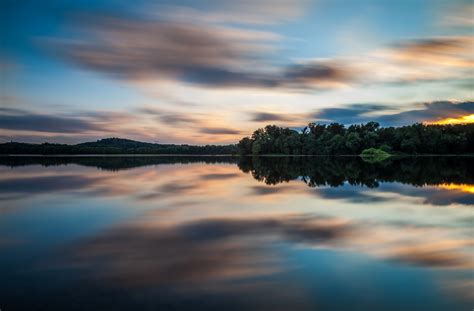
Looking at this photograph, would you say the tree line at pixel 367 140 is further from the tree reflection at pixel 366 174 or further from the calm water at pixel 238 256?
the calm water at pixel 238 256

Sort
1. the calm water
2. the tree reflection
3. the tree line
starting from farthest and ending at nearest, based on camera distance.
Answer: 1. the tree line
2. the tree reflection
3. the calm water

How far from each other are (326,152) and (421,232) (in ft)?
336

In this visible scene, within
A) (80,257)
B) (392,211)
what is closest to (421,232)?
(392,211)

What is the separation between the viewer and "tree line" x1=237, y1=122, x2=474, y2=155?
100m

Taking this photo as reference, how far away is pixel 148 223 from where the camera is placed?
A: 426 inches

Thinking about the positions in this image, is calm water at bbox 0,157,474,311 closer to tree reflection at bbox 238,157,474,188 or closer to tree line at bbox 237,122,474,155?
tree reflection at bbox 238,157,474,188

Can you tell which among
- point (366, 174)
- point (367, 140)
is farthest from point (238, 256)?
point (367, 140)

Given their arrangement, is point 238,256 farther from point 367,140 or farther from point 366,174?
point 367,140

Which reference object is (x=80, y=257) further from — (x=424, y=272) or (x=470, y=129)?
(x=470, y=129)

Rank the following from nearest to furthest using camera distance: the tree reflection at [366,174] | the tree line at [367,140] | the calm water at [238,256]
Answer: the calm water at [238,256] < the tree reflection at [366,174] < the tree line at [367,140]

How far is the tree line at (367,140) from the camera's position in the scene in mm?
100188

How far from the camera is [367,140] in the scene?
104 meters

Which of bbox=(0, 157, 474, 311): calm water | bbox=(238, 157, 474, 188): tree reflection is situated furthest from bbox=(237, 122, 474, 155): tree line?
bbox=(0, 157, 474, 311): calm water

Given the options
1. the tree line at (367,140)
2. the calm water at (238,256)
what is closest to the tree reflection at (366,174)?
the calm water at (238,256)
